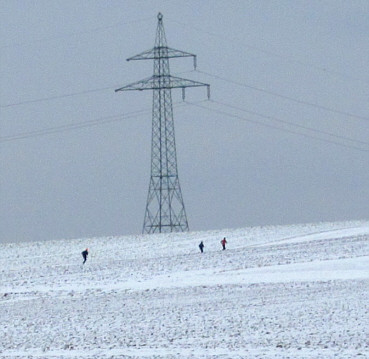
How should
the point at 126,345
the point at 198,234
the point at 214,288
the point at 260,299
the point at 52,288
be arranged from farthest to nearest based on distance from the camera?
the point at 198,234 → the point at 52,288 → the point at 214,288 → the point at 260,299 → the point at 126,345

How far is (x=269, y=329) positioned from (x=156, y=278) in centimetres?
1364

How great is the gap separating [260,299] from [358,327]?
6.47 metres

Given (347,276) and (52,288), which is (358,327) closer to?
(347,276)

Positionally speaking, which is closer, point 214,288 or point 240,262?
point 214,288

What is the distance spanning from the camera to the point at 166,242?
189ft

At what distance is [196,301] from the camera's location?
104 feet

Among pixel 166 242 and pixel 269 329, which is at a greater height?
pixel 166 242

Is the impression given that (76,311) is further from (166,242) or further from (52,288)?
(166,242)

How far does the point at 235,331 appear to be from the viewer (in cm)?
2555

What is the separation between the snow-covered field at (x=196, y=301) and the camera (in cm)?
2389

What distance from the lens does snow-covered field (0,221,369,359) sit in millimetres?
23891

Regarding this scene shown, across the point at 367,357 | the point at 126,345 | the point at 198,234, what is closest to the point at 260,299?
the point at 126,345

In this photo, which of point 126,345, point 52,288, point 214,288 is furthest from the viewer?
point 52,288

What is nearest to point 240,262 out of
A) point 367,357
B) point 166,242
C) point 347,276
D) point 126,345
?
point 347,276
